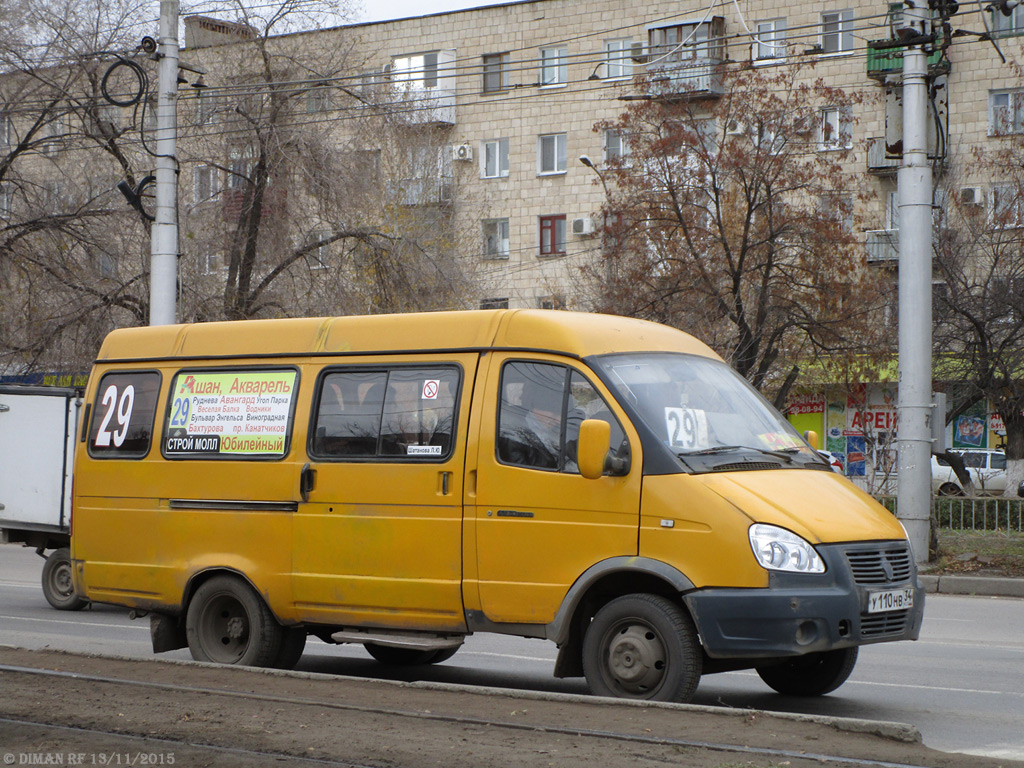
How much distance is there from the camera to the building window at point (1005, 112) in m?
30.9

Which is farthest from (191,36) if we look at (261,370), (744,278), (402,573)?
(402,573)

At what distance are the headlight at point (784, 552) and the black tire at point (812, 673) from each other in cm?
115

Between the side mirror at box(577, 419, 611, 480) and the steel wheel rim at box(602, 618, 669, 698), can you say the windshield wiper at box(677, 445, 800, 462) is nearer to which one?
the side mirror at box(577, 419, 611, 480)

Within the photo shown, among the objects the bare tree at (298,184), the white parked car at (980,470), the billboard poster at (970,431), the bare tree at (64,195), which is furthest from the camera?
the billboard poster at (970,431)

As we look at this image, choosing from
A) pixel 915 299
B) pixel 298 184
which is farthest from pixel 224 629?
pixel 298 184

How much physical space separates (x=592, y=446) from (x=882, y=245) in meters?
29.4

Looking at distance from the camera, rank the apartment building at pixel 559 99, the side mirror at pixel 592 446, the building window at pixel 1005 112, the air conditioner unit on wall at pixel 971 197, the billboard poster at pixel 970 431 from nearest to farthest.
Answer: the side mirror at pixel 592 446 < the air conditioner unit on wall at pixel 971 197 < the building window at pixel 1005 112 < the apartment building at pixel 559 99 < the billboard poster at pixel 970 431

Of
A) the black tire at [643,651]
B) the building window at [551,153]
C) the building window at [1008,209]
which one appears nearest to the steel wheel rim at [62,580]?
the black tire at [643,651]

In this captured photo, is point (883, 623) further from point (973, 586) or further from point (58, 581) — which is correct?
point (58, 581)

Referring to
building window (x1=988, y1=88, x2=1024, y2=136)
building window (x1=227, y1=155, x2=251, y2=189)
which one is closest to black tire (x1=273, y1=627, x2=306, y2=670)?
building window (x1=227, y1=155, x2=251, y2=189)

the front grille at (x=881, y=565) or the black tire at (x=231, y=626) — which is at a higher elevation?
the front grille at (x=881, y=565)

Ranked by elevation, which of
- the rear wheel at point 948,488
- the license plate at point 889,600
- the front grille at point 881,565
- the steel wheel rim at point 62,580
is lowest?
the steel wheel rim at point 62,580

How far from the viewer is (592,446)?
720cm

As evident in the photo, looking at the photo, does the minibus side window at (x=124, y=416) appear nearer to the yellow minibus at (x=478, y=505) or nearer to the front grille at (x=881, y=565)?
the yellow minibus at (x=478, y=505)
